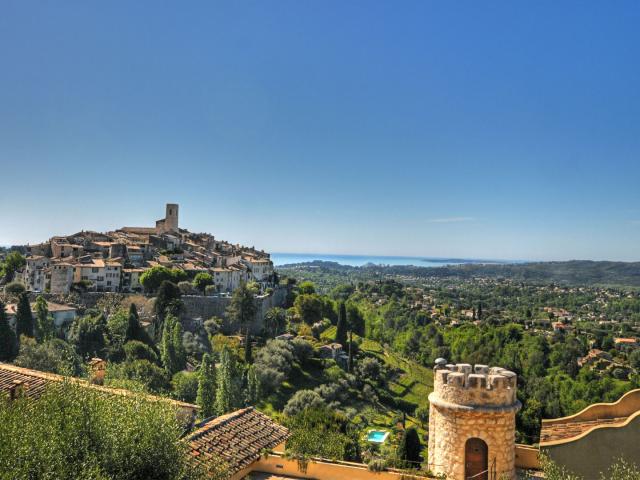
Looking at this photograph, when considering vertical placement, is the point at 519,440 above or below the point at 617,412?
below

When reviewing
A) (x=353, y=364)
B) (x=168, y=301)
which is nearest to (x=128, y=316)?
(x=168, y=301)

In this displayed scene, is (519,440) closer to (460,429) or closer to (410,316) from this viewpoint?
(460,429)

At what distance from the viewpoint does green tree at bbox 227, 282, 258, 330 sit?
50.8m

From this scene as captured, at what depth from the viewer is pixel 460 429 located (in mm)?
9047

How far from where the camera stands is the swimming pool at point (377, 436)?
32.9 metres

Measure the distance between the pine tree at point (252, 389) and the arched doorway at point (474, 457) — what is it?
28.3 meters

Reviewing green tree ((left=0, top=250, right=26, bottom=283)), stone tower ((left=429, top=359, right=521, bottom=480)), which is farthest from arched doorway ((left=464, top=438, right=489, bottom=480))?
green tree ((left=0, top=250, right=26, bottom=283))

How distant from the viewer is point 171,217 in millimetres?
95625

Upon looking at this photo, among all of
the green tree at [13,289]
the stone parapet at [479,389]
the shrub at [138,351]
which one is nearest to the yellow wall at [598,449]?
the stone parapet at [479,389]

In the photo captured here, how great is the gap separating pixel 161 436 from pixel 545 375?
2228 inches

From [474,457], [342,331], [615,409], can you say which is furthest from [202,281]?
[615,409]

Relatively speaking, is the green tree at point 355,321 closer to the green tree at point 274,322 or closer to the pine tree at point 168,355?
the green tree at point 274,322

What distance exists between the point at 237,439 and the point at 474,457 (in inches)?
185

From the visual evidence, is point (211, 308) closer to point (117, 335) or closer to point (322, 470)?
Result: point (117, 335)
